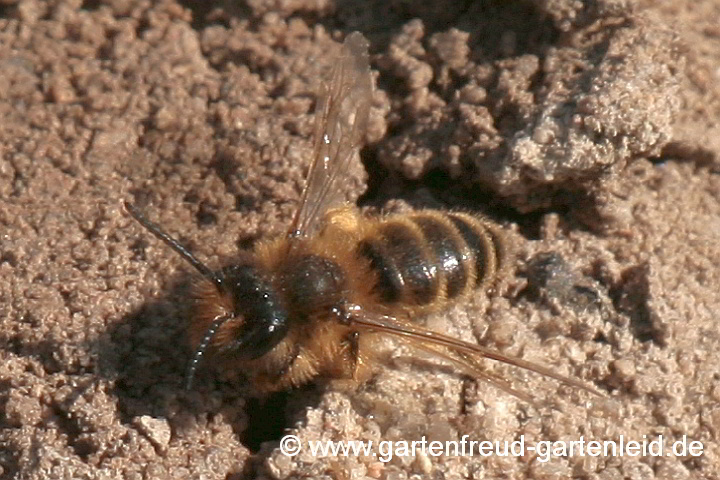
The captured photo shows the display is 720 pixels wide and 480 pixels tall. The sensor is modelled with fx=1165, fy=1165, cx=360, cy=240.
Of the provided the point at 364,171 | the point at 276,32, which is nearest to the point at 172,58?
the point at 276,32

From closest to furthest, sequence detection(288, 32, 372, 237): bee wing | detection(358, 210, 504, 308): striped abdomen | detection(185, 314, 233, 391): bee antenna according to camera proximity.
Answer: detection(185, 314, 233, 391): bee antenna → detection(358, 210, 504, 308): striped abdomen → detection(288, 32, 372, 237): bee wing

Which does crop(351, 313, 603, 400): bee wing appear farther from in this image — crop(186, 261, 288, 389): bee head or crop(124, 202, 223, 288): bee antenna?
crop(124, 202, 223, 288): bee antenna

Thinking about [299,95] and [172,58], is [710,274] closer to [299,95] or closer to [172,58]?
[299,95]

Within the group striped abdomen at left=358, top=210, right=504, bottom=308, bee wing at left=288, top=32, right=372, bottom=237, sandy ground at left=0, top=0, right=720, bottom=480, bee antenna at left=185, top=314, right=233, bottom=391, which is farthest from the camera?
bee wing at left=288, top=32, right=372, bottom=237

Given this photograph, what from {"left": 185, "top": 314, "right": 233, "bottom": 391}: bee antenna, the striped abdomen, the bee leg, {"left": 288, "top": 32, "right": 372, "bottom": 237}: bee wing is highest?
{"left": 288, "top": 32, "right": 372, "bottom": 237}: bee wing

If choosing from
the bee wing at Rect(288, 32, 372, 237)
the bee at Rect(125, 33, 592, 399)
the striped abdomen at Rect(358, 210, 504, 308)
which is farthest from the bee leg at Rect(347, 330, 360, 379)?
the bee wing at Rect(288, 32, 372, 237)

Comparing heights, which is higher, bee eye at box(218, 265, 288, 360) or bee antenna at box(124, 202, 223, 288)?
bee antenna at box(124, 202, 223, 288)

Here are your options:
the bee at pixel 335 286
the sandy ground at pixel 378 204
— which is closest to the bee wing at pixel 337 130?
the bee at pixel 335 286

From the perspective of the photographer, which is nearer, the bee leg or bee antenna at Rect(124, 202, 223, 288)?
bee antenna at Rect(124, 202, 223, 288)
